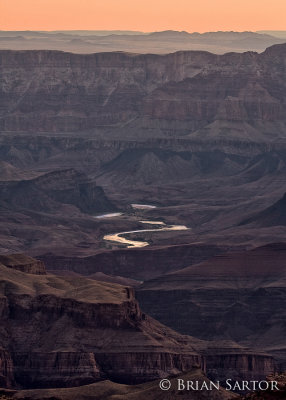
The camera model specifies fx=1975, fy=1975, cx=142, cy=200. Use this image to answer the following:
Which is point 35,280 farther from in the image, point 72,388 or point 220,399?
point 220,399

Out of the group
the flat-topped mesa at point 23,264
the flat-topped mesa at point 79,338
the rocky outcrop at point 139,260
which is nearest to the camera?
the flat-topped mesa at point 79,338

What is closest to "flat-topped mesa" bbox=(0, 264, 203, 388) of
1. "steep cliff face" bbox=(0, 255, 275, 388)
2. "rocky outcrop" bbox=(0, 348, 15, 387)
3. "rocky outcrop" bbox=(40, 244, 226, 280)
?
"steep cliff face" bbox=(0, 255, 275, 388)

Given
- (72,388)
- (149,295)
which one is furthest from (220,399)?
(149,295)

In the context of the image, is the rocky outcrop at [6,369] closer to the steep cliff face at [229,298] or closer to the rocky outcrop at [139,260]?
the steep cliff face at [229,298]

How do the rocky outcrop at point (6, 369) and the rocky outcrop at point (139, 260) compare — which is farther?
the rocky outcrop at point (139, 260)

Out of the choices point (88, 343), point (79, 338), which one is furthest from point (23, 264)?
point (88, 343)

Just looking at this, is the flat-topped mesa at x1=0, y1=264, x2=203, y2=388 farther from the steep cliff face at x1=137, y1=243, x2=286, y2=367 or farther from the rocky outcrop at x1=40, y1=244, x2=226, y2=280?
the rocky outcrop at x1=40, y1=244, x2=226, y2=280

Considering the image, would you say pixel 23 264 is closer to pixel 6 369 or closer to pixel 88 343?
pixel 88 343

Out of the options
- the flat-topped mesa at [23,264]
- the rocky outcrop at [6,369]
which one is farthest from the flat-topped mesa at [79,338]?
the flat-topped mesa at [23,264]

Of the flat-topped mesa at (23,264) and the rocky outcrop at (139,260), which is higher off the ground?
the flat-topped mesa at (23,264)

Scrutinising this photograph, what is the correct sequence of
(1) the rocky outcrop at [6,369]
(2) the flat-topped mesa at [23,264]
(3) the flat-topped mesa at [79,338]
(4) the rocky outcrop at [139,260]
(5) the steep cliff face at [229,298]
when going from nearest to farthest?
(1) the rocky outcrop at [6,369]
(3) the flat-topped mesa at [79,338]
(2) the flat-topped mesa at [23,264]
(5) the steep cliff face at [229,298]
(4) the rocky outcrop at [139,260]
